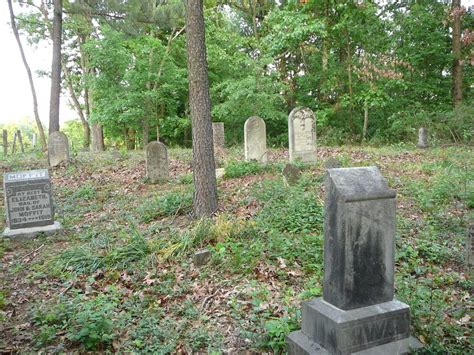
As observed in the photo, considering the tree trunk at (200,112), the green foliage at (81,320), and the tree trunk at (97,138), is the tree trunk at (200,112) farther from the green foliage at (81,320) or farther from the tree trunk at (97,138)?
the tree trunk at (97,138)

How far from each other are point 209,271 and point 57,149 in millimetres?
10430

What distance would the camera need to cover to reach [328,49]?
2139 centimetres

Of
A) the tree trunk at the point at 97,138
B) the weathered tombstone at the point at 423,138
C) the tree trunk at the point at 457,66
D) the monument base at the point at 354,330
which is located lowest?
the monument base at the point at 354,330

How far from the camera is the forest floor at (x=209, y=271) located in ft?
13.2

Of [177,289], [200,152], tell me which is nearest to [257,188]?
[200,152]

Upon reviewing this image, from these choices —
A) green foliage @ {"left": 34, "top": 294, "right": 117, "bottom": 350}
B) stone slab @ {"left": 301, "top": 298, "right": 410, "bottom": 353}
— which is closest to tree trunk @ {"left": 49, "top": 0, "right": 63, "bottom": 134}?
green foliage @ {"left": 34, "top": 294, "right": 117, "bottom": 350}

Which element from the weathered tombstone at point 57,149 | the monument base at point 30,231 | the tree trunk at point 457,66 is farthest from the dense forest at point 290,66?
the monument base at point 30,231

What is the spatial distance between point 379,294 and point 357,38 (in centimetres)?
1876

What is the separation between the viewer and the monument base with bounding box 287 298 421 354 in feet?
10.7

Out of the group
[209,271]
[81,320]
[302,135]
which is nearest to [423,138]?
[302,135]

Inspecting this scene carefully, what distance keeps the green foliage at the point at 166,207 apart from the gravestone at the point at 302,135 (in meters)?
4.50

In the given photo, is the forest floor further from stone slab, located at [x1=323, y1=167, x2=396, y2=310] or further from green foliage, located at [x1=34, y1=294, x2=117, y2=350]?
stone slab, located at [x1=323, y1=167, x2=396, y2=310]

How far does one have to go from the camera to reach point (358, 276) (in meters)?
3.35

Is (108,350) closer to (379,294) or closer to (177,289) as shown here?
(177,289)
